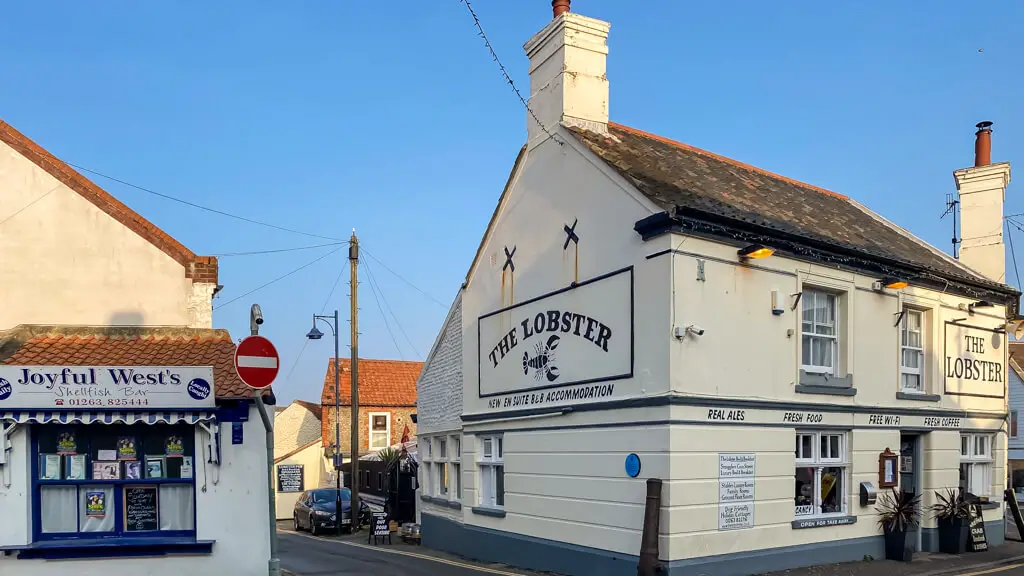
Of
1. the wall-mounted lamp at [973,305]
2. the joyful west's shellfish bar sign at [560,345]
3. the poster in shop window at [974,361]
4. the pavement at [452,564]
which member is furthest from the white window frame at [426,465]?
the wall-mounted lamp at [973,305]

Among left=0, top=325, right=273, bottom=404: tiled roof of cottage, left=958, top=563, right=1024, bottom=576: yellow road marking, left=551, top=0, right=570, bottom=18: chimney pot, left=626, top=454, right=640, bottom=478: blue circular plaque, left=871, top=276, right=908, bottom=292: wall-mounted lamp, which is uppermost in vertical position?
left=551, top=0, right=570, bottom=18: chimney pot

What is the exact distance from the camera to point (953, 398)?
17266mm

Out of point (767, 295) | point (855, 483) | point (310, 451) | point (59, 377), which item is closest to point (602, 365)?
point (767, 295)

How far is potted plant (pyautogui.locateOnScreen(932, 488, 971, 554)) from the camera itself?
52.6 feet

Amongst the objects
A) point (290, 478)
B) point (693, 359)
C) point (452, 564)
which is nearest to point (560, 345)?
point (693, 359)

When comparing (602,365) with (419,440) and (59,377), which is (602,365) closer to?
(59,377)

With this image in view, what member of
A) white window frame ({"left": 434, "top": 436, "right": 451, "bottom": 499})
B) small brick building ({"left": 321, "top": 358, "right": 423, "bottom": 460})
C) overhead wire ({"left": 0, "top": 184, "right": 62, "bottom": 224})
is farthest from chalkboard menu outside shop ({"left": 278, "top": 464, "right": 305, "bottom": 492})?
overhead wire ({"left": 0, "top": 184, "right": 62, "bottom": 224})

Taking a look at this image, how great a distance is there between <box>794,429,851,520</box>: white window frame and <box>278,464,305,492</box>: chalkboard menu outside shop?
26554 millimetres

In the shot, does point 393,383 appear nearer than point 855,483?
No

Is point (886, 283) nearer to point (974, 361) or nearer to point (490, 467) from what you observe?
point (974, 361)

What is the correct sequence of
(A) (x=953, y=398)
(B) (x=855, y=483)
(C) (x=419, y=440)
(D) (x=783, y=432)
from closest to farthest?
(D) (x=783, y=432) → (B) (x=855, y=483) → (A) (x=953, y=398) → (C) (x=419, y=440)

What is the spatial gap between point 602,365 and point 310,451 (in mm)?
26354

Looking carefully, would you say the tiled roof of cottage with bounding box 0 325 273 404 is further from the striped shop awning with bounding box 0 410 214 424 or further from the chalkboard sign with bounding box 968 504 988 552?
the chalkboard sign with bounding box 968 504 988 552

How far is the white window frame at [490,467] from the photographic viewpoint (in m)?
17.8
